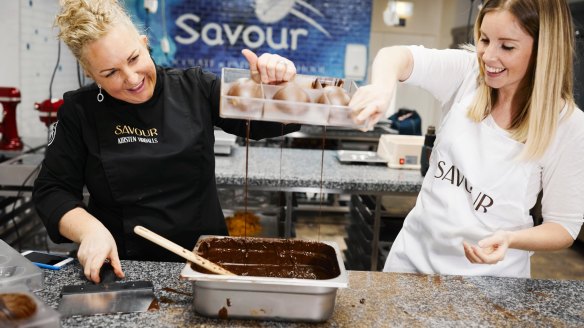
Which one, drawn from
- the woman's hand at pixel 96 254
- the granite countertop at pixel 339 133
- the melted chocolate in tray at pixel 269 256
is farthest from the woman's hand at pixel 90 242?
the granite countertop at pixel 339 133

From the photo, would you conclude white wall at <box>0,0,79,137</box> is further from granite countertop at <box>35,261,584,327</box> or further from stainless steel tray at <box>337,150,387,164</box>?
granite countertop at <box>35,261,584,327</box>

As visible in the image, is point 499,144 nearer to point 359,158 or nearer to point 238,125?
point 238,125

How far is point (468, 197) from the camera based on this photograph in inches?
58.6

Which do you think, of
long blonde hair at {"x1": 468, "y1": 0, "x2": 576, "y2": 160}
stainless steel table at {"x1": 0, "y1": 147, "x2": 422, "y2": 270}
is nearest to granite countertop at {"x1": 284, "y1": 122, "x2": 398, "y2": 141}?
stainless steel table at {"x1": 0, "y1": 147, "x2": 422, "y2": 270}

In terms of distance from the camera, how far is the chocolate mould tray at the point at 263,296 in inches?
39.7

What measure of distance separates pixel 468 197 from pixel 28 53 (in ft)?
12.7

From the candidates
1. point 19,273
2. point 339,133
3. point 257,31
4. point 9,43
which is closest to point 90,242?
point 19,273

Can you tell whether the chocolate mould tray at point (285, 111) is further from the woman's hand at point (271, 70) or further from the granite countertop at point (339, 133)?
the granite countertop at point (339, 133)

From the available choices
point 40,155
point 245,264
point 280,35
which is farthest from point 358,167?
point 280,35

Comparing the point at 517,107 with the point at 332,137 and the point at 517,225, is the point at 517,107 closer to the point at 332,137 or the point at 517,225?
the point at 517,225

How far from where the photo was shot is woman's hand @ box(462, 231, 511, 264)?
1216mm

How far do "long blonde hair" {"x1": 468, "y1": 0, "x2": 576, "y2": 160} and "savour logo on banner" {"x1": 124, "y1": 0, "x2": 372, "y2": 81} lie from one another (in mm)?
5358

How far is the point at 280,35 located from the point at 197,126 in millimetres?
5290

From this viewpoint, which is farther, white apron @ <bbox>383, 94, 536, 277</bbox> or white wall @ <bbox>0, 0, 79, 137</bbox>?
white wall @ <bbox>0, 0, 79, 137</bbox>
